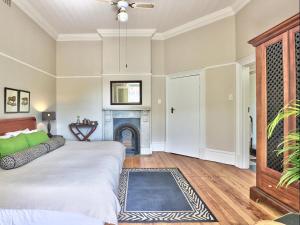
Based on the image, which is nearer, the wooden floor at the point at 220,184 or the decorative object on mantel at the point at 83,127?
the wooden floor at the point at 220,184

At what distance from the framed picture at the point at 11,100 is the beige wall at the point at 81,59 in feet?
6.93

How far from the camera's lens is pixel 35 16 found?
432 centimetres

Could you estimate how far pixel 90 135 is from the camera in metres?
5.64

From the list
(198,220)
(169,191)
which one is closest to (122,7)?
(169,191)

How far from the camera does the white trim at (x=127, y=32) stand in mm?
5406

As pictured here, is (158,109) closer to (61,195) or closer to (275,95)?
(275,95)

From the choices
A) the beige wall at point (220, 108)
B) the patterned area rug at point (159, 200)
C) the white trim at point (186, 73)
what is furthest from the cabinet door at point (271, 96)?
the white trim at point (186, 73)

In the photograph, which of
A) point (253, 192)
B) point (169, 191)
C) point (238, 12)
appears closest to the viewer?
point (253, 192)

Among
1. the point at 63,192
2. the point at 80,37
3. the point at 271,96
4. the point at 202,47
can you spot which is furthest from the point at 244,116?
the point at 80,37

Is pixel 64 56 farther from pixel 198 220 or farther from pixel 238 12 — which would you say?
pixel 198 220

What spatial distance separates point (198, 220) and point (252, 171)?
221cm

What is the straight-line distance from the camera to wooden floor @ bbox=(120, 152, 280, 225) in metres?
2.32

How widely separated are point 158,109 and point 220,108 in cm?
174

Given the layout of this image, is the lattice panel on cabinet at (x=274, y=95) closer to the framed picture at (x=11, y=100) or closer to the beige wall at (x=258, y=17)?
the beige wall at (x=258, y=17)
